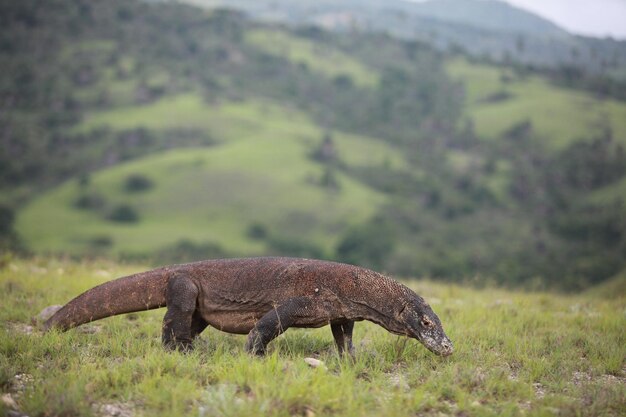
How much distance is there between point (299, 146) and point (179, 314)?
11878cm

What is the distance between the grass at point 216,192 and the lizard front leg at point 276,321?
245ft

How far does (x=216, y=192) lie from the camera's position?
107 m

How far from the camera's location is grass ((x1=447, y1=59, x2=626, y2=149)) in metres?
131

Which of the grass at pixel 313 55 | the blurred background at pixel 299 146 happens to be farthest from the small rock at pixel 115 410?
the grass at pixel 313 55

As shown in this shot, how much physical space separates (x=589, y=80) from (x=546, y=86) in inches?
453

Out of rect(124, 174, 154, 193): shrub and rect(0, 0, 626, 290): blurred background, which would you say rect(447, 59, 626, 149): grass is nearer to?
rect(0, 0, 626, 290): blurred background

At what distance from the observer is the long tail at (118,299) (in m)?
8.01

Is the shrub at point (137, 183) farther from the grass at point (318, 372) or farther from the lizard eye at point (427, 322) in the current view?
the lizard eye at point (427, 322)

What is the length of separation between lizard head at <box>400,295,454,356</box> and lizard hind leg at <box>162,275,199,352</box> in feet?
7.47

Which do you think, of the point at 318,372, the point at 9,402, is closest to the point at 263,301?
the point at 318,372

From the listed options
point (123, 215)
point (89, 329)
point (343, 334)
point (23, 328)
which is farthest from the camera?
point (123, 215)

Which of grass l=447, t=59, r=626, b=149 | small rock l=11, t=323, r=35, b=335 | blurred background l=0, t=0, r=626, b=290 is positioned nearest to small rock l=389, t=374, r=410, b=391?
small rock l=11, t=323, r=35, b=335

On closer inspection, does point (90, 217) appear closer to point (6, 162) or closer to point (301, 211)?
point (6, 162)

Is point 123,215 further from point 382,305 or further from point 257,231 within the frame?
point 382,305
